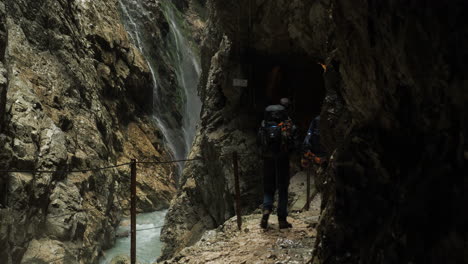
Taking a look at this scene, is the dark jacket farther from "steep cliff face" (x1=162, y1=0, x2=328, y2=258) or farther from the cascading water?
the cascading water

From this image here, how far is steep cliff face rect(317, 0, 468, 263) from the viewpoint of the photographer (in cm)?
202

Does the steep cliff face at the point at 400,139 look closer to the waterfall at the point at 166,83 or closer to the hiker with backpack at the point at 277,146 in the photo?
the hiker with backpack at the point at 277,146

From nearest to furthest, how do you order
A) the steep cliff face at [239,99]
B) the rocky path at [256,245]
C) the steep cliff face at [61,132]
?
the rocky path at [256,245], the steep cliff face at [61,132], the steep cliff face at [239,99]

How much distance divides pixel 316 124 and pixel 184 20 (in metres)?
32.1

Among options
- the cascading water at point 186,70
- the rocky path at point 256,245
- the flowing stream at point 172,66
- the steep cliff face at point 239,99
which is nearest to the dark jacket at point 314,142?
the rocky path at point 256,245

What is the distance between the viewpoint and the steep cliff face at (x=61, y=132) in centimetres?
791

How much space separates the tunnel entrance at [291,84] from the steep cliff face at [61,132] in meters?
5.83

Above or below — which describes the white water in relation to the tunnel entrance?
below

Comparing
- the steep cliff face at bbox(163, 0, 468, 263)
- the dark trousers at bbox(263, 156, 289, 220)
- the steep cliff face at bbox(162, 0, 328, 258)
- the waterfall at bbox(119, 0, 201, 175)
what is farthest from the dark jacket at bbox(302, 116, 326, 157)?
the waterfall at bbox(119, 0, 201, 175)

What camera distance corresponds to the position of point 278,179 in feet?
17.9

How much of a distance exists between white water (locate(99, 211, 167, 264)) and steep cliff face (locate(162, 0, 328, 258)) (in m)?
0.62

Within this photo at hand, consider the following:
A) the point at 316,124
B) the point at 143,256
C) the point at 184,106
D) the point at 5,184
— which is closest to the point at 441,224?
the point at 316,124

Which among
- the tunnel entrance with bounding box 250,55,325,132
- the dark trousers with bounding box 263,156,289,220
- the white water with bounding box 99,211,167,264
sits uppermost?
the tunnel entrance with bounding box 250,55,325,132

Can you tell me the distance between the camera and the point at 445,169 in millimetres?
2090
